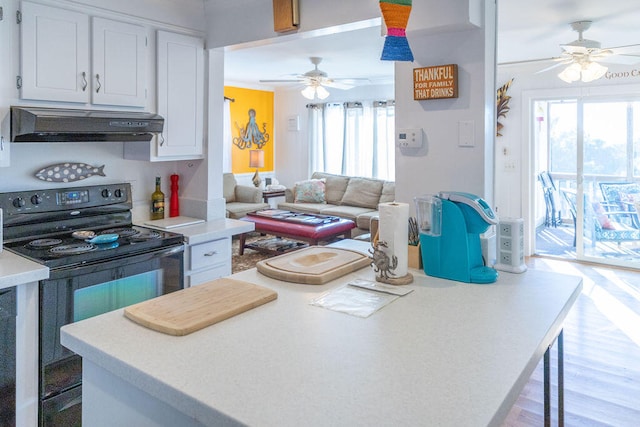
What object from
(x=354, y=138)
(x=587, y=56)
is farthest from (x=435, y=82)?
(x=354, y=138)

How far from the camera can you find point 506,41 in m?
4.59

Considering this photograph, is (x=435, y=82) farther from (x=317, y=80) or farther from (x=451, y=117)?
(x=317, y=80)

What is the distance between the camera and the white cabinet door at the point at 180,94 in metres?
2.91

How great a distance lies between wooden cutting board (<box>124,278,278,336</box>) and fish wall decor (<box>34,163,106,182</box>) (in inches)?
62.2

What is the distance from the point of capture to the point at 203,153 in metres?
3.22

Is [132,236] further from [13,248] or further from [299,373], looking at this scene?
[299,373]

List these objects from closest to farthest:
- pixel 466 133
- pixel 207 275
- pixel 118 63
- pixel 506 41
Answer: pixel 466 133 → pixel 118 63 → pixel 207 275 → pixel 506 41

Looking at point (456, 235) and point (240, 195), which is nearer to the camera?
point (456, 235)

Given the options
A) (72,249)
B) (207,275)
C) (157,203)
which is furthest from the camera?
(157,203)

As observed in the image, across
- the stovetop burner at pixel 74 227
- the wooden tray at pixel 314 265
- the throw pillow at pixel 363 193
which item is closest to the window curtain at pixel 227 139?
the throw pillow at pixel 363 193

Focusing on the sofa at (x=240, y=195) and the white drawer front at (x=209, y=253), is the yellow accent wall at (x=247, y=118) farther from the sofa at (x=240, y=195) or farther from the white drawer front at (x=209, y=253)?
the white drawer front at (x=209, y=253)

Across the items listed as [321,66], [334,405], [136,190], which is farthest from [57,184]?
[321,66]

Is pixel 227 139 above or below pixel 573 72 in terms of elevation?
below

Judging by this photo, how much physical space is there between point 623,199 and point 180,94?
518 centimetres
